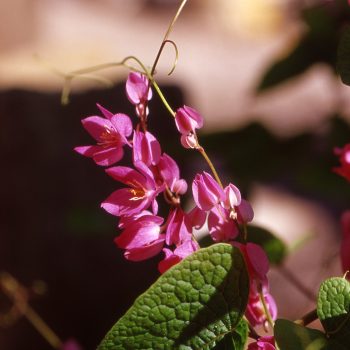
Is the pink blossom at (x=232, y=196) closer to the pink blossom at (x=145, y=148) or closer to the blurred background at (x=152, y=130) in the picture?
the pink blossom at (x=145, y=148)

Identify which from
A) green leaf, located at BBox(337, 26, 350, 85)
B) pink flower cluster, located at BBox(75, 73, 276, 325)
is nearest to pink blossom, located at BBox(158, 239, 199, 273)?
pink flower cluster, located at BBox(75, 73, 276, 325)

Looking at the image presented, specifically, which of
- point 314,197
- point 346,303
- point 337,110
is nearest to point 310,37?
point 337,110

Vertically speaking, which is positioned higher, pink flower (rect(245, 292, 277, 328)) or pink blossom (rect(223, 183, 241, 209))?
pink blossom (rect(223, 183, 241, 209))

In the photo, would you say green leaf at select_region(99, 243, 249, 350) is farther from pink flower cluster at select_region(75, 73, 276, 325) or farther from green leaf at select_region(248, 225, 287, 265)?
green leaf at select_region(248, 225, 287, 265)

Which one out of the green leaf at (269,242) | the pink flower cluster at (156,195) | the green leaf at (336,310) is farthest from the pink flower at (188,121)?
the green leaf at (269,242)

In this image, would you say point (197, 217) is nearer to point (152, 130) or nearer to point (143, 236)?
Answer: point (143, 236)

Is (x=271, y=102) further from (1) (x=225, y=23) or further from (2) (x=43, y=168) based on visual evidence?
(2) (x=43, y=168)
